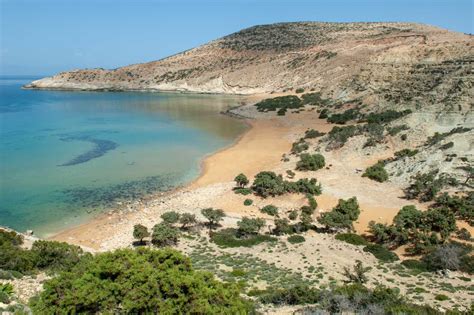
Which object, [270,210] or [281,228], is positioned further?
[270,210]

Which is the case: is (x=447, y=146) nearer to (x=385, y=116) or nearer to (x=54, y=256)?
(x=385, y=116)

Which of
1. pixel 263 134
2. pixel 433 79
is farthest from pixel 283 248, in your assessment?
pixel 433 79

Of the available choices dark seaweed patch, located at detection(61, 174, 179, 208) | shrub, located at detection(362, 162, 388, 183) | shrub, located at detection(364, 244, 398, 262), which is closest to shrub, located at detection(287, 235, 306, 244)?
shrub, located at detection(364, 244, 398, 262)

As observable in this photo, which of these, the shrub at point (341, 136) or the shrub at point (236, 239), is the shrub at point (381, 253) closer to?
the shrub at point (236, 239)

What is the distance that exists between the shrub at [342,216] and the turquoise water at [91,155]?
1308cm

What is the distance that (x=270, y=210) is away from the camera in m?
24.4

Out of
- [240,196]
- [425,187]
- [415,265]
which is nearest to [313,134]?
[240,196]

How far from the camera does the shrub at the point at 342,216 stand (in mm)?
21825

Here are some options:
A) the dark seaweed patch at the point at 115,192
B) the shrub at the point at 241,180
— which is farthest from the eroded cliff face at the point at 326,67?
the dark seaweed patch at the point at 115,192

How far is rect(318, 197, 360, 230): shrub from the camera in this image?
2183 cm

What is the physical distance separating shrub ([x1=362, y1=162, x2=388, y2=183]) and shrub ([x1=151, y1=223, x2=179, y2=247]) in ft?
51.2

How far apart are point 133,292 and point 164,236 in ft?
34.8

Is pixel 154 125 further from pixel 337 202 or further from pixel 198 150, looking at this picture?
pixel 337 202

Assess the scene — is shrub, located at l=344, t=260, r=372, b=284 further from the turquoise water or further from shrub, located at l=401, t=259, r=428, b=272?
the turquoise water
